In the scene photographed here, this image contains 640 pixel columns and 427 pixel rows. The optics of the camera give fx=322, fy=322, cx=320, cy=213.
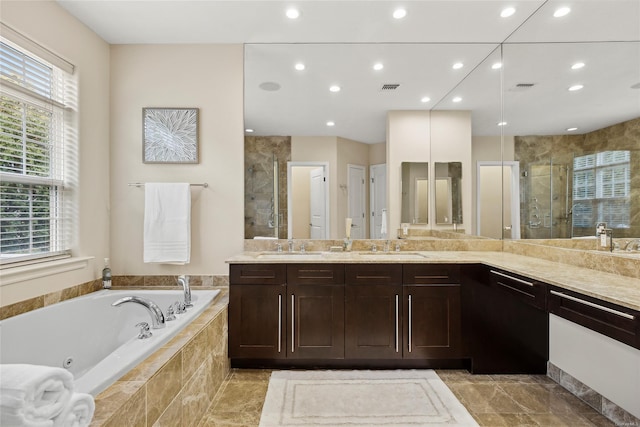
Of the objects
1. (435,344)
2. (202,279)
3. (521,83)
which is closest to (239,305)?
(202,279)

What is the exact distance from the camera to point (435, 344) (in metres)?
2.41

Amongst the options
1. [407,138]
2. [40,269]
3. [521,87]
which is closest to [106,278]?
[40,269]

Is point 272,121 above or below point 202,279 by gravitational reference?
above

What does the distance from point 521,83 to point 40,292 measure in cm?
Result: 374

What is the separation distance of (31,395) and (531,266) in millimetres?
2471

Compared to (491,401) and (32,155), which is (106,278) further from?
(491,401)

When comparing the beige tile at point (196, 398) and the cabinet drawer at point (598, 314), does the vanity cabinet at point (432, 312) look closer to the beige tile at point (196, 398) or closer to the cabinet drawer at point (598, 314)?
the cabinet drawer at point (598, 314)

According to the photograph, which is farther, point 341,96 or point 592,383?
point 341,96

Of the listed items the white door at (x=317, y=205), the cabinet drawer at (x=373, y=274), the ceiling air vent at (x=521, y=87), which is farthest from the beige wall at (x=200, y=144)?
the ceiling air vent at (x=521, y=87)

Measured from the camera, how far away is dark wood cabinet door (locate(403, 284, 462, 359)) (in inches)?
94.9

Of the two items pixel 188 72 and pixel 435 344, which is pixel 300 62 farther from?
pixel 435 344

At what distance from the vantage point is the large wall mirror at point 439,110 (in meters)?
2.14

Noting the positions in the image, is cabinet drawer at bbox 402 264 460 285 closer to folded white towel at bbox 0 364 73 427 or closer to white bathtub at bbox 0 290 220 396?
white bathtub at bbox 0 290 220 396

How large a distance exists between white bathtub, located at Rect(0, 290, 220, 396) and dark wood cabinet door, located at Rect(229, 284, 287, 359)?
236 millimetres
